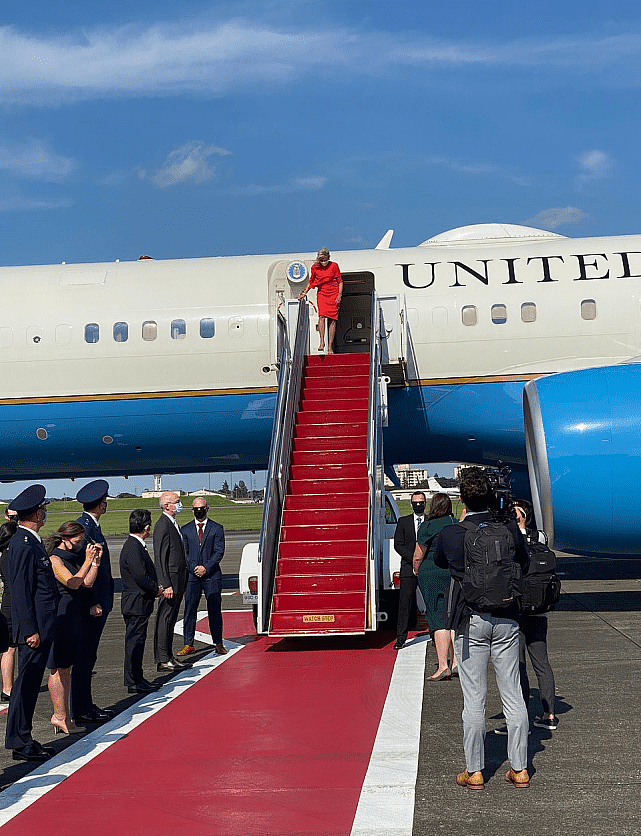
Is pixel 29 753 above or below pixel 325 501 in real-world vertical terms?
below

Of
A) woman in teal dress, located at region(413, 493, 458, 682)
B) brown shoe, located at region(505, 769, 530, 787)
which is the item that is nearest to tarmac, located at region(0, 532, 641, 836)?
brown shoe, located at region(505, 769, 530, 787)

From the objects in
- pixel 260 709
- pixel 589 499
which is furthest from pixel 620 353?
pixel 260 709

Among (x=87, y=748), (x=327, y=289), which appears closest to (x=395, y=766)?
(x=87, y=748)

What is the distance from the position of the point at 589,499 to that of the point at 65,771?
7.44 m

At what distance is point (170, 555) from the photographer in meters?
11.2

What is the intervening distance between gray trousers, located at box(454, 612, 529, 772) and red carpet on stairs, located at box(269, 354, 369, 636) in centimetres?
480

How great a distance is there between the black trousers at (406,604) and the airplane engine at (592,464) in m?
2.10

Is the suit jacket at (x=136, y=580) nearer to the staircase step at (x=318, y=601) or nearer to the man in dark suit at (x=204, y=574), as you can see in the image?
the man in dark suit at (x=204, y=574)

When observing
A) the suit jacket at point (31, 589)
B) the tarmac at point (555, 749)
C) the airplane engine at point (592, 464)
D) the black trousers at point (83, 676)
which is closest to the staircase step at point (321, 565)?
the tarmac at point (555, 749)

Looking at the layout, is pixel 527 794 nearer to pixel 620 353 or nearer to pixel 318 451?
pixel 318 451

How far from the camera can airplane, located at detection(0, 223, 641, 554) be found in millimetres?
15805

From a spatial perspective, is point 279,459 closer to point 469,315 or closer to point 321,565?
point 321,565

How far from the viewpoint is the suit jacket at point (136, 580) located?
383 inches

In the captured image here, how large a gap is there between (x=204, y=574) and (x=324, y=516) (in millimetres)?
1980
